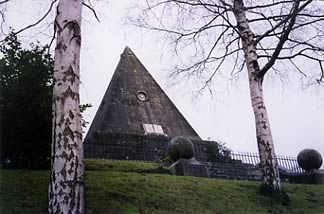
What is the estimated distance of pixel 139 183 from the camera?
7.63 m

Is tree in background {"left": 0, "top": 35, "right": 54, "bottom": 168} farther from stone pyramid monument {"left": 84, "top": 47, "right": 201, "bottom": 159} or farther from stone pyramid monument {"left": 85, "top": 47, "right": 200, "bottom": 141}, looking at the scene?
stone pyramid monument {"left": 85, "top": 47, "right": 200, "bottom": 141}

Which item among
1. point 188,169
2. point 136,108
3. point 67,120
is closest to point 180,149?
point 188,169

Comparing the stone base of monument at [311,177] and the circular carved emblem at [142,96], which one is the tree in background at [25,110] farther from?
the circular carved emblem at [142,96]

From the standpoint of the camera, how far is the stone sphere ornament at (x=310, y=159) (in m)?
11.6

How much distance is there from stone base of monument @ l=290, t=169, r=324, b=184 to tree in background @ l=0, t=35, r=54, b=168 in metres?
8.26

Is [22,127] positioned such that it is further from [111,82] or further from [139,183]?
[111,82]

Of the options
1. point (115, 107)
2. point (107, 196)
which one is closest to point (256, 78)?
point (107, 196)

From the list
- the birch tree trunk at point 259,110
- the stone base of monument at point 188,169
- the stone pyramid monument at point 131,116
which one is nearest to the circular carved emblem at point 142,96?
the stone pyramid monument at point 131,116

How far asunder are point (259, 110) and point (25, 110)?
5.58m

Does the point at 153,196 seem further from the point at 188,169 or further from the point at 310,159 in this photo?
the point at 310,159

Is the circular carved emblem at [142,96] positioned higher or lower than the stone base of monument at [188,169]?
higher

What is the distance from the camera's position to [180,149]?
10.6 metres

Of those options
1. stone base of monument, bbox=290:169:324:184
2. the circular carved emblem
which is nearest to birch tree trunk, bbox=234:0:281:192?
stone base of monument, bbox=290:169:324:184

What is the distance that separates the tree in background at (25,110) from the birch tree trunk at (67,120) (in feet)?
12.1
